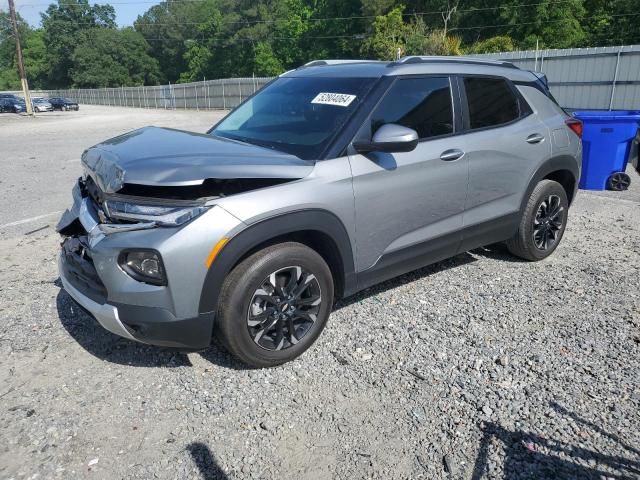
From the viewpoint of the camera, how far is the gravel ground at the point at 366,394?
261 cm

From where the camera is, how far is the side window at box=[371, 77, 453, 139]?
12.1 feet

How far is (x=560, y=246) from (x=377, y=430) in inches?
143

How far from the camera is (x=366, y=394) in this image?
123 inches

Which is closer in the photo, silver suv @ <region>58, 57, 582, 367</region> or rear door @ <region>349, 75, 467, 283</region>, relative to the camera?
silver suv @ <region>58, 57, 582, 367</region>

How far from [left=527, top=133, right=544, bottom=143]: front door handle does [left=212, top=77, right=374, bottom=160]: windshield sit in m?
1.68

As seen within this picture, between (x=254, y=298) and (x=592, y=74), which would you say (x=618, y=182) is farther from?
(x=592, y=74)

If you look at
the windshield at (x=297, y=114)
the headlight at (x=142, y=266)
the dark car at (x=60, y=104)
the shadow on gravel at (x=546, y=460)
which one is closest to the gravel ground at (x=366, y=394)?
the shadow on gravel at (x=546, y=460)

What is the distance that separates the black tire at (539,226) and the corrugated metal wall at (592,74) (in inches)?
392

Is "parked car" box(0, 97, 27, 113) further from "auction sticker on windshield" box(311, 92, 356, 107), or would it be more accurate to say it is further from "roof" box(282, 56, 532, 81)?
"auction sticker on windshield" box(311, 92, 356, 107)

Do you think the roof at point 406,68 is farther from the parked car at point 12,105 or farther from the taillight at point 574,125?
the parked car at point 12,105

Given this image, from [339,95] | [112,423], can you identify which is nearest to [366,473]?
[112,423]

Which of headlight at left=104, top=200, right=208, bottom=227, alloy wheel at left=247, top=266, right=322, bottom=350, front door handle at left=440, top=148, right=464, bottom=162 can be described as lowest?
alloy wheel at left=247, top=266, right=322, bottom=350

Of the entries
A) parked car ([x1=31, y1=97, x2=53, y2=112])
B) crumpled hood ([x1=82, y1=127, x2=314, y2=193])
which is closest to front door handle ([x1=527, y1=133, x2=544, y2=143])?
crumpled hood ([x1=82, y1=127, x2=314, y2=193])

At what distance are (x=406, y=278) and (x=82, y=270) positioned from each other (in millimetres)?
2681
